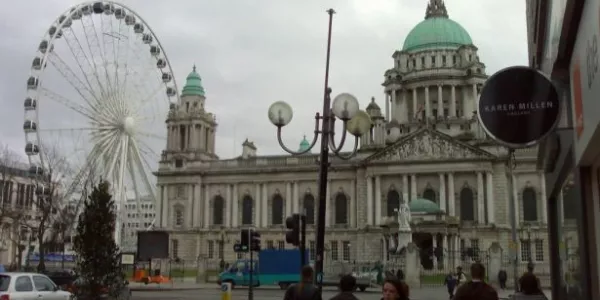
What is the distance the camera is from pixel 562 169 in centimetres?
1159

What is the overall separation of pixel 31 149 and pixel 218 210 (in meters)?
31.6

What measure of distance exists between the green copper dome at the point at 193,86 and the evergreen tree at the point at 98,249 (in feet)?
214

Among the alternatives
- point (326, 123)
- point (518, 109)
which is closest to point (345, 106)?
point (326, 123)

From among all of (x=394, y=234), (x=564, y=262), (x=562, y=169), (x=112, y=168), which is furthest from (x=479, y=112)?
(x=394, y=234)

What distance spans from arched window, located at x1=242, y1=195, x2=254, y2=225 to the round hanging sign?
70.7 meters

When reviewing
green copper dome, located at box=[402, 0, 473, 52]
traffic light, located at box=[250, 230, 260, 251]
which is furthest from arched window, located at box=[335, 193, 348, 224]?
traffic light, located at box=[250, 230, 260, 251]

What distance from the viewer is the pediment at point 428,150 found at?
68688 millimetres

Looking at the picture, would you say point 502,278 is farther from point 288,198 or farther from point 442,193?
point 288,198

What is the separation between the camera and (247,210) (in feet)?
259

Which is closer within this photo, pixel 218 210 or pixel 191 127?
pixel 218 210

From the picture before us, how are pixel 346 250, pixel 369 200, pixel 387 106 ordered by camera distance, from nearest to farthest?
pixel 369 200 < pixel 346 250 < pixel 387 106

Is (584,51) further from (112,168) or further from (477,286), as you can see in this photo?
(112,168)

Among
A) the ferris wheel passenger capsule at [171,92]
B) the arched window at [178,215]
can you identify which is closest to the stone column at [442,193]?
the ferris wheel passenger capsule at [171,92]

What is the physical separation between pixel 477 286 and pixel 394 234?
2118 inches
